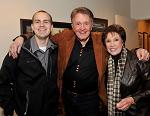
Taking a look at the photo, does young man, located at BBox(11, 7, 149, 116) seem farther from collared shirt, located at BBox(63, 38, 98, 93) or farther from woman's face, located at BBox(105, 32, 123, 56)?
woman's face, located at BBox(105, 32, 123, 56)

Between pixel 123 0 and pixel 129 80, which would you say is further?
pixel 123 0

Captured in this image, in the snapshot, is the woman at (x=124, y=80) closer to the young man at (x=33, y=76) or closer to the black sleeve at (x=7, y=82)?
the young man at (x=33, y=76)

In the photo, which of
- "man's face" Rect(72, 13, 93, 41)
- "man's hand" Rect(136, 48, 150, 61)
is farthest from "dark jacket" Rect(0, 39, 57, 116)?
"man's hand" Rect(136, 48, 150, 61)

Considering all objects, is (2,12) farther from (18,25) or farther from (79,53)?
Answer: (79,53)

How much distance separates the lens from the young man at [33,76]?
2018 mm

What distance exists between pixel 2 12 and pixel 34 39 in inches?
25.3

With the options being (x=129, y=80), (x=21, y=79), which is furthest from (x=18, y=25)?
(x=129, y=80)

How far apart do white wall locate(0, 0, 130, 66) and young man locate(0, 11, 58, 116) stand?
1.79ft

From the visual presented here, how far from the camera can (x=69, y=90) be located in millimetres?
2256

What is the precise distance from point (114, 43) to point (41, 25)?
1.97ft

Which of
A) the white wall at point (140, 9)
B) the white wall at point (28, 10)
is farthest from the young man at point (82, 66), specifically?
the white wall at point (140, 9)

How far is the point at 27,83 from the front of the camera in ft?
6.64

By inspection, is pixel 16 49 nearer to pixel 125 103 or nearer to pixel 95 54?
pixel 95 54

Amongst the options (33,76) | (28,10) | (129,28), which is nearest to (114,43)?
(33,76)
